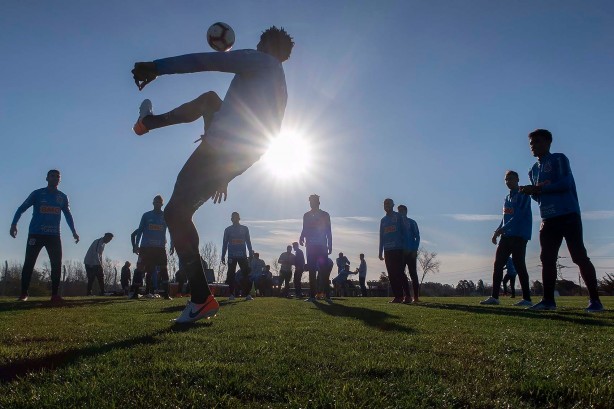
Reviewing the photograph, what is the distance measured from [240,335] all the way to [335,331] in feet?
2.54

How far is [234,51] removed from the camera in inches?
174

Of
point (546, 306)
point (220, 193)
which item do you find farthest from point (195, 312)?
point (546, 306)

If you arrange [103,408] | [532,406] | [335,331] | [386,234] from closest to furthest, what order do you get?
1. [103,408]
2. [532,406]
3. [335,331]
4. [386,234]

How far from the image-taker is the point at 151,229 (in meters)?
13.3

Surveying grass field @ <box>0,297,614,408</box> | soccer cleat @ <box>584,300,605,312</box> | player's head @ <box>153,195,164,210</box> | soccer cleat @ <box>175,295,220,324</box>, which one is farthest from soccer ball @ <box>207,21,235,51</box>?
player's head @ <box>153,195,164,210</box>

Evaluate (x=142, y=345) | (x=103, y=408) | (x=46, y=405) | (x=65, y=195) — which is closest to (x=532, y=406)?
(x=103, y=408)

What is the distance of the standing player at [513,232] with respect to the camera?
33.2 feet

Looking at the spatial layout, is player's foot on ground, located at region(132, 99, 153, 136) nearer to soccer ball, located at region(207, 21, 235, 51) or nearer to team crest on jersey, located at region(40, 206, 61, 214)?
soccer ball, located at region(207, 21, 235, 51)

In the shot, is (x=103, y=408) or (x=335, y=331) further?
(x=335, y=331)

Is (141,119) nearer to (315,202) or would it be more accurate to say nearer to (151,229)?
(315,202)

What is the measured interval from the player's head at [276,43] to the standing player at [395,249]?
6781 mm

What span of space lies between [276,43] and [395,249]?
7.05m

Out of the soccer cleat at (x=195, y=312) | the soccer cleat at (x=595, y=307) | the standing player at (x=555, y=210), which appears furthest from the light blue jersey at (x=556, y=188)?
the soccer cleat at (x=195, y=312)

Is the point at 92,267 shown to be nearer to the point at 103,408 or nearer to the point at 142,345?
the point at 142,345
